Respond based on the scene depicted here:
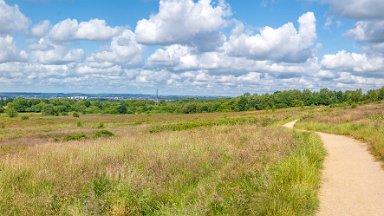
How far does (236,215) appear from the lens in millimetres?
7438

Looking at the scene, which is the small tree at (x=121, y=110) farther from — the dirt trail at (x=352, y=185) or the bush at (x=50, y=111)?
the dirt trail at (x=352, y=185)

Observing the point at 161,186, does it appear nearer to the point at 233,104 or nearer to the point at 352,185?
the point at 352,185

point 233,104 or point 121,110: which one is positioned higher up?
point 233,104

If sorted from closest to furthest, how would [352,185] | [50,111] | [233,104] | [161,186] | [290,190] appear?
[290,190] → [352,185] → [161,186] → [50,111] → [233,104]

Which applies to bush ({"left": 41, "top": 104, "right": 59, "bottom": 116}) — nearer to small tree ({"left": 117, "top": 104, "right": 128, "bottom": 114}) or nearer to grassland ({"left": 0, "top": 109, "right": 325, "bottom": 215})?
small tree ({"left": 117, "top": 104, "right": 128, "bottom": 114})

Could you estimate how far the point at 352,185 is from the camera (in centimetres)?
998

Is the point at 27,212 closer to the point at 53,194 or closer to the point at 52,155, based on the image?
the point at 53,194

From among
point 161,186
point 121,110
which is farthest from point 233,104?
point 161,186

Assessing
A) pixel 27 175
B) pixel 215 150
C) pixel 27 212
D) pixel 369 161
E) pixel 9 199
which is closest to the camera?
pixel 27 212

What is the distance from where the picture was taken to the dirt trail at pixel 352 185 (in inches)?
311

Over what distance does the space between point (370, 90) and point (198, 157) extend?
135725 mm

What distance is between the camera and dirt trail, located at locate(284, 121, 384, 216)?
7.89m

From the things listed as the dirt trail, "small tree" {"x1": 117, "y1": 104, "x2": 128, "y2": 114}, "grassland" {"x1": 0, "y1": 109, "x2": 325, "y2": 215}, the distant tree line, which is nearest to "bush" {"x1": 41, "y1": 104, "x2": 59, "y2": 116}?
the distant tree line

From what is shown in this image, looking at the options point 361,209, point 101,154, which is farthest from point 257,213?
point 101,154
